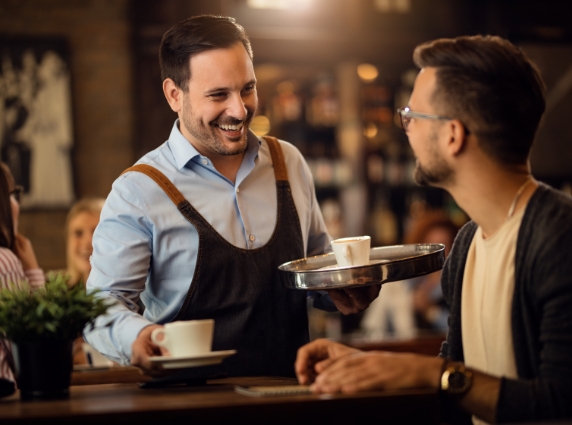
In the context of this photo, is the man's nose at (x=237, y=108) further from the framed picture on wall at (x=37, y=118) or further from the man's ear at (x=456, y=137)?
the framed picture on wall at (x=37, y=118)

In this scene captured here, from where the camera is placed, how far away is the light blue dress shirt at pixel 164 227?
196 cm

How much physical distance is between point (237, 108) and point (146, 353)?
29.6 inches

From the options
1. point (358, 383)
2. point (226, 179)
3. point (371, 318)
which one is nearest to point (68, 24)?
point (371, 318)

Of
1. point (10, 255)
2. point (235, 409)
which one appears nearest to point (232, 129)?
point (10, 255)

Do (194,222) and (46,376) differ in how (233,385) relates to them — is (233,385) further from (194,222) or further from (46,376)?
(194,222)

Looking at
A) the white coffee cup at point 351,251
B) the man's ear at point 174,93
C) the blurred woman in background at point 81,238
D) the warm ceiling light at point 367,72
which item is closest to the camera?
the white coffee cup at point 351,251

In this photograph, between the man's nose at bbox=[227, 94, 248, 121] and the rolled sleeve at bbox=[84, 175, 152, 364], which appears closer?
the rolled sleeve at bbox=[84, 175, 152, 364]

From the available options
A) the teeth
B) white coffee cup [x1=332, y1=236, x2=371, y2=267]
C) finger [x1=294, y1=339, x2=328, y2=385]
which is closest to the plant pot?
finger [x1=294, y1=339, x2=328, y2=385]

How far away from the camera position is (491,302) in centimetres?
156

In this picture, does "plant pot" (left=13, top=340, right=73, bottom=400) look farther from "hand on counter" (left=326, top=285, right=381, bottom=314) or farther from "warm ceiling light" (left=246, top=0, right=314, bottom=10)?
"warm ceiling light" (left=246, top=0, right=314, bottom=10)

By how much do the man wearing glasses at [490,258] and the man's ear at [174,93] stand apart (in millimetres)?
790

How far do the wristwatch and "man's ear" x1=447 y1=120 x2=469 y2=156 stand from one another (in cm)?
44

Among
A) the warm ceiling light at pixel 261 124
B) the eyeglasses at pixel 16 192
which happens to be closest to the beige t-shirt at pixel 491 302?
the eyeglasses at pixel 16 192

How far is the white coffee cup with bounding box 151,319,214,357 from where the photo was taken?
1514 mm
